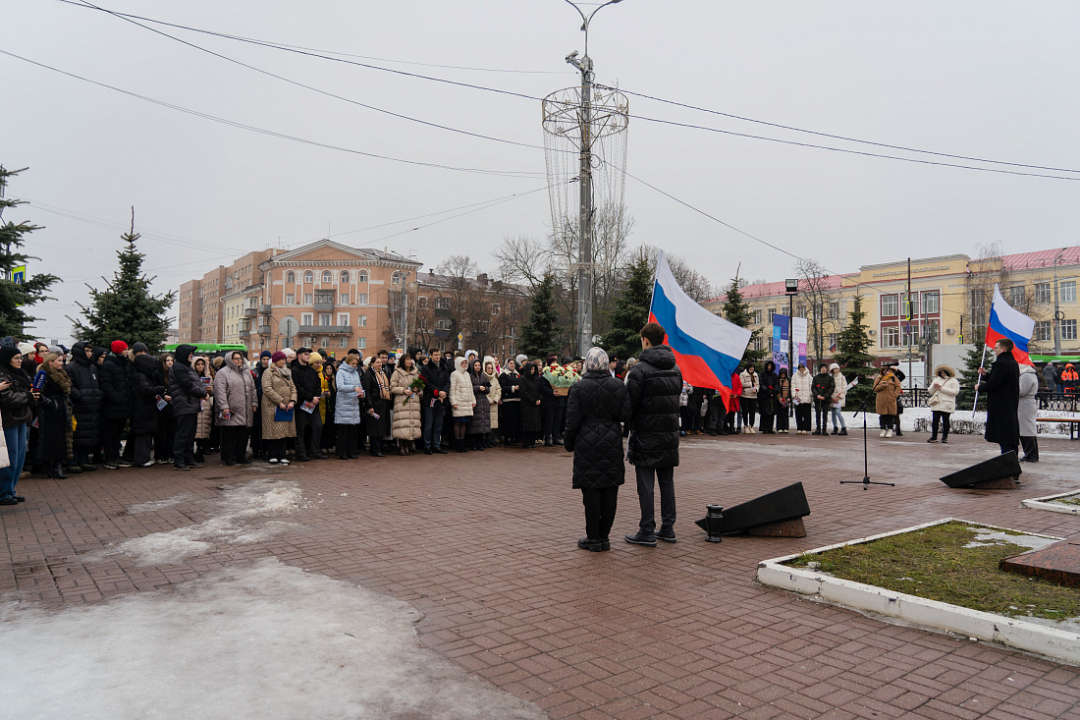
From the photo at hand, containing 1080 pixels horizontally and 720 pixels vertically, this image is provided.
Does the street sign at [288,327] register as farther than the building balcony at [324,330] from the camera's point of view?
No

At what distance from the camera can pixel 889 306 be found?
A: 76062mm

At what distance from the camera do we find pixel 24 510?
805 cm

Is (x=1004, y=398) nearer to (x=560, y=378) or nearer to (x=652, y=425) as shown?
(x=652, y=425)

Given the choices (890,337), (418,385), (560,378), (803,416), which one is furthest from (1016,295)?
(418,385)

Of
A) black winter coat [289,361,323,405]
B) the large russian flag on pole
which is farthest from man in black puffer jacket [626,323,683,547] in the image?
black winter coat [289,361,323,405]

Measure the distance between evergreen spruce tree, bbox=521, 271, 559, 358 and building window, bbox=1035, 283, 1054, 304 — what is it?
55559 millimetres

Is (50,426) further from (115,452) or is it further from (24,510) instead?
(24,510)

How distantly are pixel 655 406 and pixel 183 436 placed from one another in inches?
Result: 322

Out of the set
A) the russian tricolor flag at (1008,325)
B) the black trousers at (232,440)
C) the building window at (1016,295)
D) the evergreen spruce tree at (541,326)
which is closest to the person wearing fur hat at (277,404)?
the black trousers at (232,440)

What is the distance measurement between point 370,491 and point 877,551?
20.4 ft

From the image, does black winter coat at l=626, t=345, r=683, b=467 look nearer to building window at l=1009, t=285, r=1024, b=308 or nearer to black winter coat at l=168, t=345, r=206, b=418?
black winter coat at l=168, t=345, r=206, b=418

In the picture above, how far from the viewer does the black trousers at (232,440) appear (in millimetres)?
11922

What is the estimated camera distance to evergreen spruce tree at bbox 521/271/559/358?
33094 millimetres

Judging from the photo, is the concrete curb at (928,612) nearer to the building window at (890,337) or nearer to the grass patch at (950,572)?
the grass patch at (950,572)
